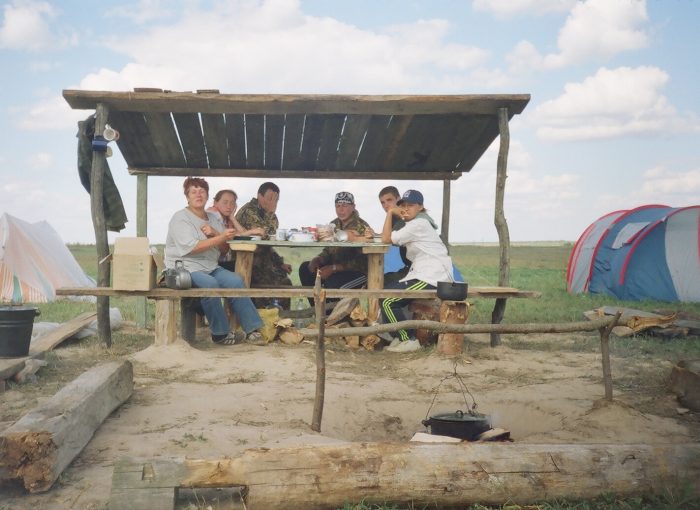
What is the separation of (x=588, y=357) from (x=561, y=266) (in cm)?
1795

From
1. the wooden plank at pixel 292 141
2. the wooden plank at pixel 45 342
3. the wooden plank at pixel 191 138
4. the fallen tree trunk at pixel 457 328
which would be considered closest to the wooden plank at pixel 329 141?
the wooden plank at pixel 292 141

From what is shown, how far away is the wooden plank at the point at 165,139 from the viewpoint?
7.91 m

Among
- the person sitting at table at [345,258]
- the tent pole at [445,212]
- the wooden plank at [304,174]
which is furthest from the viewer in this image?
the tent pole at [445,212]

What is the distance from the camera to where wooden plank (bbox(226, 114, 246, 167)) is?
8148mm

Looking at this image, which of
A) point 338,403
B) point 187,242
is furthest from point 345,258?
point 338,403

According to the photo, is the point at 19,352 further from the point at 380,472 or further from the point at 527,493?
the point at 527,493

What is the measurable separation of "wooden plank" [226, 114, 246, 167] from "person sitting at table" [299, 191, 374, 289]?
1401 millimetres

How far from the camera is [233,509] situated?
315cm

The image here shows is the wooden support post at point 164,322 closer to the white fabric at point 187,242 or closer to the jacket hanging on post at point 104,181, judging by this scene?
the white fabric at point 187,242

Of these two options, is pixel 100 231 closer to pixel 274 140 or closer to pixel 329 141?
pixel 274 140

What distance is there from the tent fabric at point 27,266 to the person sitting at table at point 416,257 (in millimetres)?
7053

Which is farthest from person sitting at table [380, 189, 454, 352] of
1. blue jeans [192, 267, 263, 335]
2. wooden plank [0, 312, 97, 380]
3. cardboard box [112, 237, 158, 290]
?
wooden plank [0, 312, 97, 380]

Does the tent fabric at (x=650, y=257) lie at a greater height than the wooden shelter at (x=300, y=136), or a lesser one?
lesser

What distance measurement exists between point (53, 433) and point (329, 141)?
231 inches
